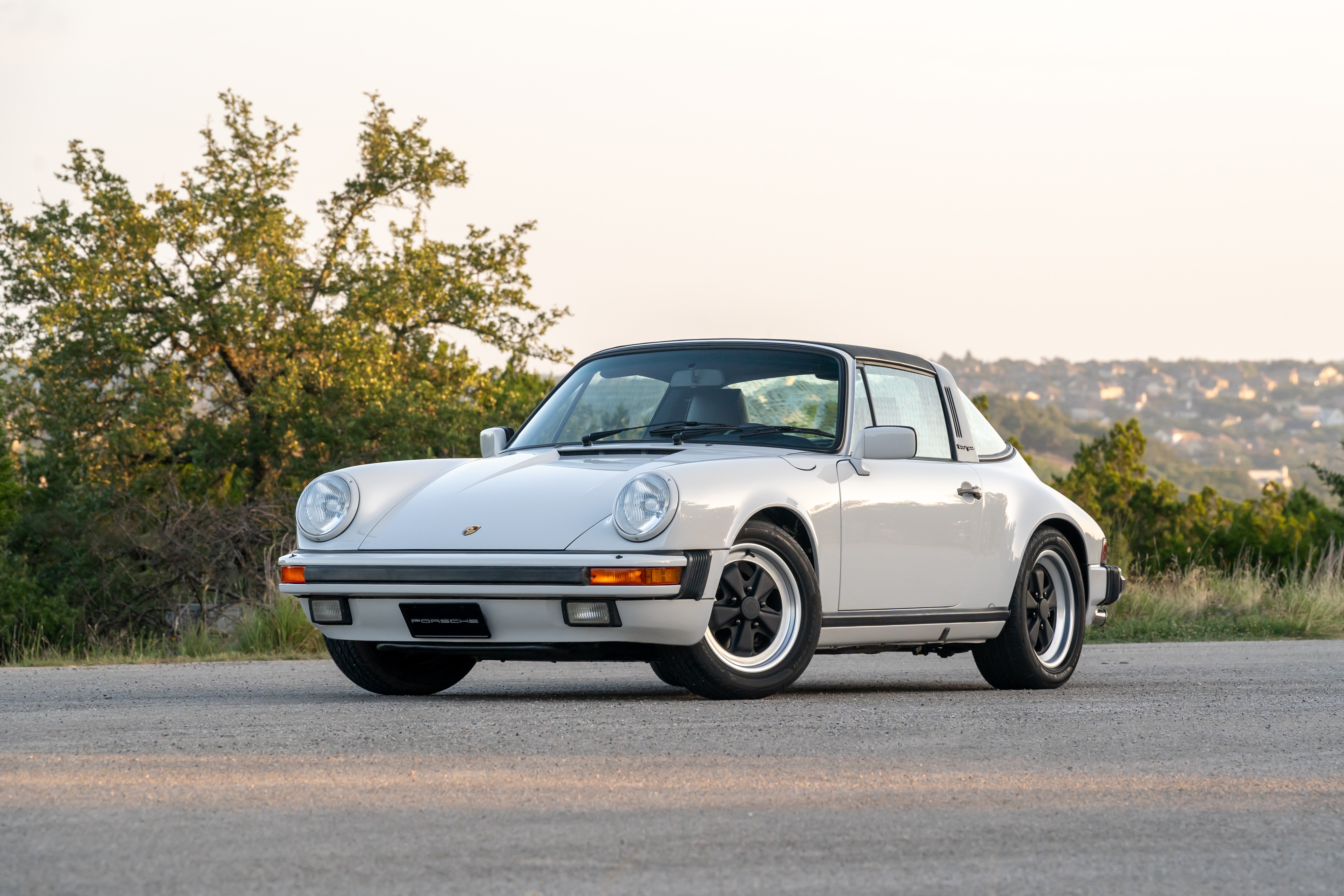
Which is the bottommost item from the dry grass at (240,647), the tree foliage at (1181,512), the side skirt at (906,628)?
the tree foliage at (1181,512)

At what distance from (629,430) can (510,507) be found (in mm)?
1171

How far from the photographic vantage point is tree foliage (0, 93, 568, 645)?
32406 mm

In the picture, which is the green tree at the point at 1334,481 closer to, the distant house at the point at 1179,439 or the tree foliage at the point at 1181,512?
the tree foliage at the point at 1181,512

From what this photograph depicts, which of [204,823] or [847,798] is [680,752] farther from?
[204,823]

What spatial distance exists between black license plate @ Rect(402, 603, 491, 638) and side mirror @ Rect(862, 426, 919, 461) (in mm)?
1943

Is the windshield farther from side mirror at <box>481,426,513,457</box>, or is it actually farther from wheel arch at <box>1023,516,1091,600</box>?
wheel arch at <box>1023,516,1091,600</box>

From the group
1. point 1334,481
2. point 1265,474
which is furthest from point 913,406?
point 1265,474

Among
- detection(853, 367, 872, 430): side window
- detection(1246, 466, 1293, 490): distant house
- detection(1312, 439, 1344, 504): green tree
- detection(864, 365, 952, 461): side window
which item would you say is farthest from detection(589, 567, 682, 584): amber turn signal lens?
detection(1246, 466, 1293, 490): distant house

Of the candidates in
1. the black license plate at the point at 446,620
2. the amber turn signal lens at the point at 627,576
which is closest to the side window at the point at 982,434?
the amber turn signal lens at the point at 627,576

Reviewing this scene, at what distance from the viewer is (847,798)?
4.58 metres

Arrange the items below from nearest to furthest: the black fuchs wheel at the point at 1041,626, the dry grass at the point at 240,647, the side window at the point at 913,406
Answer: the side window at the point at 913,406, the black fuchs wheel at the point at 1041,626, the dry grass at the point at 240,647

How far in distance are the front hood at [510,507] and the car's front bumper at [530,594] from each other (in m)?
0.07

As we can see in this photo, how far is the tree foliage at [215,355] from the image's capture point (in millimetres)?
32406

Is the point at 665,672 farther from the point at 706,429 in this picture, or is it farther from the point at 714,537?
the point at 706,429
